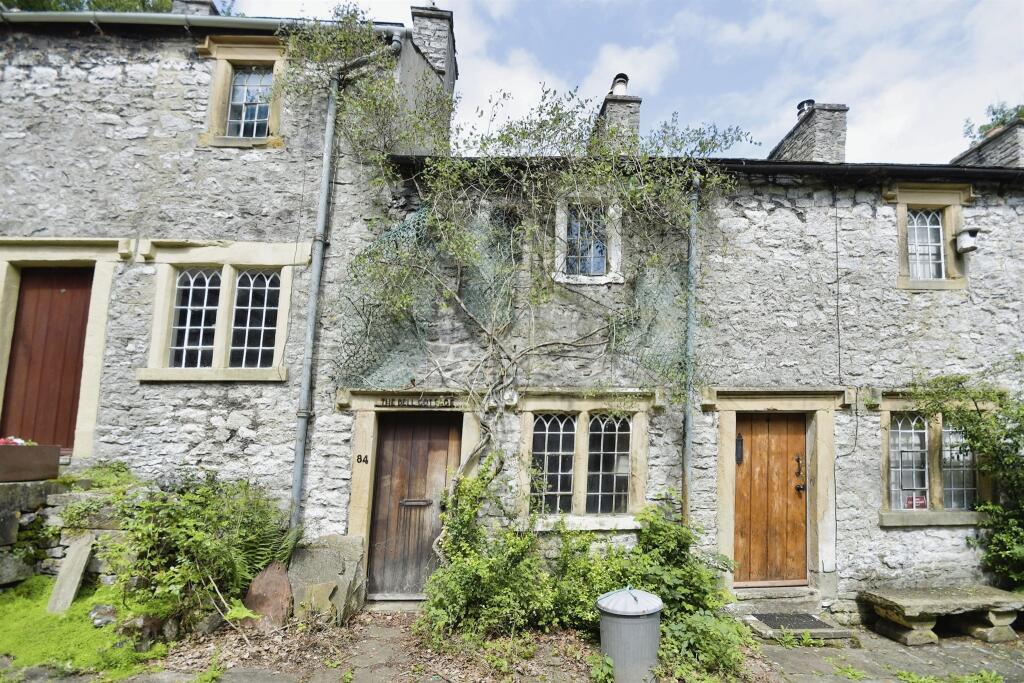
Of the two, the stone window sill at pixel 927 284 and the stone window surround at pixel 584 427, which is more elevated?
the stone window sill at pixel 927 284

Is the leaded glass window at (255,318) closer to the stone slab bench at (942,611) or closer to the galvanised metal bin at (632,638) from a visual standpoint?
the galvanised metal bin at (632,638)

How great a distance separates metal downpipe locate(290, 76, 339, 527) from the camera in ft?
20.4

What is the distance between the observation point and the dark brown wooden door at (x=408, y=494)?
253 inches

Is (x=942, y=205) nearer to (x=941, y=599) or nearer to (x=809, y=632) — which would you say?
(x=941, y=599)

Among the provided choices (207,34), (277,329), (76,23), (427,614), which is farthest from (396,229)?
(76,23)

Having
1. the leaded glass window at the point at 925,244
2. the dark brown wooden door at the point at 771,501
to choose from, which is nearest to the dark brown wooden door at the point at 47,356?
the dark brown wooden door at the point at 771,501

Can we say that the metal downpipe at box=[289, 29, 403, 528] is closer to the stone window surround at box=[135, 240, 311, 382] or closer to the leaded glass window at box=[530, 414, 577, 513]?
the stone window surround at box=[135, 240, 311, 382]

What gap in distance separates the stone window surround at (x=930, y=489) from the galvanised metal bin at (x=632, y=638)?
12.4 feet

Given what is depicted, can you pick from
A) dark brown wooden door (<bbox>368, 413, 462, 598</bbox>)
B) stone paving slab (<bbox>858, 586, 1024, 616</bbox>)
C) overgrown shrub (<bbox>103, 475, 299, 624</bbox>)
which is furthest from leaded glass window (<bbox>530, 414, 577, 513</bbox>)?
stone paving slab (<bbox>858, 586, 1024, 616</bbox>)

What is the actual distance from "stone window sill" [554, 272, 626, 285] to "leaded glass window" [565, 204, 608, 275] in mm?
130

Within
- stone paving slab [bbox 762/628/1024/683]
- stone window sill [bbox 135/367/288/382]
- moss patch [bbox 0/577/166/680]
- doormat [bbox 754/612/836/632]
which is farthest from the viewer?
stone window sill [bbox 135/367/288/382]

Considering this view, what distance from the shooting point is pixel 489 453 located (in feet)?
20.9

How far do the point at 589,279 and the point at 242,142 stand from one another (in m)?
4.72

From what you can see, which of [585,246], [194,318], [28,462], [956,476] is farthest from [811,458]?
[28,462]
